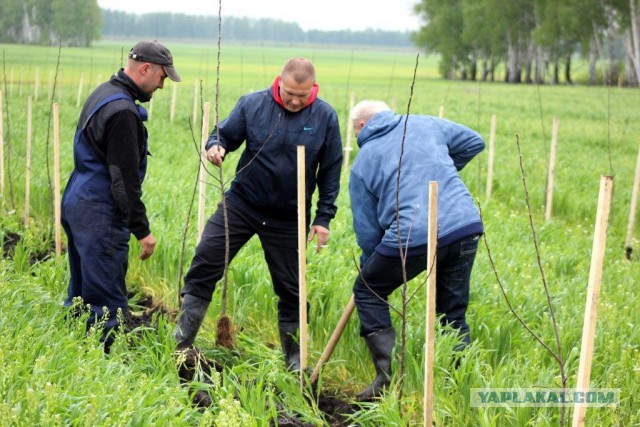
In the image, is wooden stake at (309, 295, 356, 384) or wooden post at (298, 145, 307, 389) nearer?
wooden post at (298, 145, 307, 389)

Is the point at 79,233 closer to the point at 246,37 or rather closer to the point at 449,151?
the point at 449,151

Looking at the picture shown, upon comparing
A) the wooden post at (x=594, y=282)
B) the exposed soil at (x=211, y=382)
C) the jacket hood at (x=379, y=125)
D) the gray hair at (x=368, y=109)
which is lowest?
the exposed soil at (x=211, y=382)

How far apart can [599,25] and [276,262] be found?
4710 centimetres

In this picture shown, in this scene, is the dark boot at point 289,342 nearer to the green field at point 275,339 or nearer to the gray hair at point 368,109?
the green field at point 275,339

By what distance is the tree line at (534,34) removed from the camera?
151ft

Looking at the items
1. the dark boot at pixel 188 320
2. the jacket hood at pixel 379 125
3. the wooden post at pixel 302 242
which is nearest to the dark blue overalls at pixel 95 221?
the dark boot at pixel 188 320

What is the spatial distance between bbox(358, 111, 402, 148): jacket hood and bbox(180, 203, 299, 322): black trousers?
87cm

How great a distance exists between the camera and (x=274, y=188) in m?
4.95

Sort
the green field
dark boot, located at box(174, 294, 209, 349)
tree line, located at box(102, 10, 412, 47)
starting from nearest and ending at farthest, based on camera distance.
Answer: the green field, dark boot, located at box(174, 294, 209, 349), tree line, located at box(102, 10, 412, 47)

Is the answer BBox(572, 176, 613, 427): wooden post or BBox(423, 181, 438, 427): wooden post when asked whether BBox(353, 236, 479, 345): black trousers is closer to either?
BBox(423, 181, 438, 427): wooden post

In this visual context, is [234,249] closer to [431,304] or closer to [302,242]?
[302,242]

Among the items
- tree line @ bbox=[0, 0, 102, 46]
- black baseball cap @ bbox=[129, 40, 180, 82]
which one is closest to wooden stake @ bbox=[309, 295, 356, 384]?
black baseball cap @ bbox=[129, 40, 180, 82]

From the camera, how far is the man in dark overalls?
4.58m

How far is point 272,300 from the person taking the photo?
18.9ft
